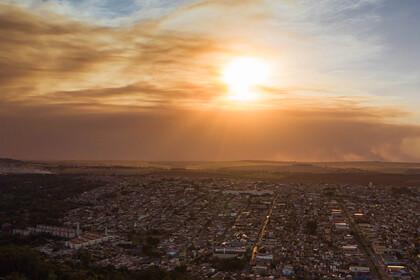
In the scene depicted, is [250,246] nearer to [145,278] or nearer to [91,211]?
[145,278]

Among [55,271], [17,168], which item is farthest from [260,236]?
[17,168]

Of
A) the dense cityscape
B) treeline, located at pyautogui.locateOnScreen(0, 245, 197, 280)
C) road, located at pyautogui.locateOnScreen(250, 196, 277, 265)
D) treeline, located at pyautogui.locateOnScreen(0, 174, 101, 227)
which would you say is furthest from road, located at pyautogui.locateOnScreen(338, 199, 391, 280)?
treeline, located at pyautogui.locateOnScreen(0, 174, 101, 227)

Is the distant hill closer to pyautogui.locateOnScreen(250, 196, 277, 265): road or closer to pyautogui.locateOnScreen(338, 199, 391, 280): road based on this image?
pyautogui.locateOnScreen(250, 196, 277, 265): road

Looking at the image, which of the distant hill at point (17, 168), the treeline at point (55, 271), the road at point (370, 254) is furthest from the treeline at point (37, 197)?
the road at point (370, 254)

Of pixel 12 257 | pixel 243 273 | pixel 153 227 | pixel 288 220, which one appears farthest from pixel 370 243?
pixel 12 257

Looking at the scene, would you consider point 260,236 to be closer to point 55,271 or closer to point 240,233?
point 240,233

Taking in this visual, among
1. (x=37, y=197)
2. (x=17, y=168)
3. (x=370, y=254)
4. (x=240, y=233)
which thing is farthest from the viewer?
(x=17, y=168)
